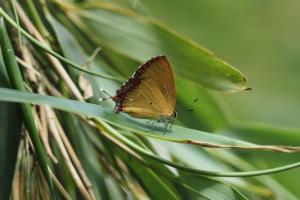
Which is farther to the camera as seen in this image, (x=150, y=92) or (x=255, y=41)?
(x=255, y=41)

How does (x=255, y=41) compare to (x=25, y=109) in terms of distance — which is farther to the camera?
(x=255, y=41)

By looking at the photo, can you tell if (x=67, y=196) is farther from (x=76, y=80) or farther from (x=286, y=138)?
(x=286, y=138)

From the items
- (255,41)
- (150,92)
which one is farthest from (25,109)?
(255,41)

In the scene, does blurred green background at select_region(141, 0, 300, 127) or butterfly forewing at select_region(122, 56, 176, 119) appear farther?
blurred green background at select_region(141, 0, 300, 127)

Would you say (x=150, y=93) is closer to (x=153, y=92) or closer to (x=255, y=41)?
(x=153, y=92)

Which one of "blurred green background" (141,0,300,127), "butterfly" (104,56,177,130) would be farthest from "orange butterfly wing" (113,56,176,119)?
"blurred green background" (141,0,300,127)

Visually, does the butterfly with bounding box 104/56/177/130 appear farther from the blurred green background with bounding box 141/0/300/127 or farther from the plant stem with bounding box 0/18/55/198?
the blurred green background with bounding box 141/0/300/127

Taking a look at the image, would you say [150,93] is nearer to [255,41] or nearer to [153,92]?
[153,92]
